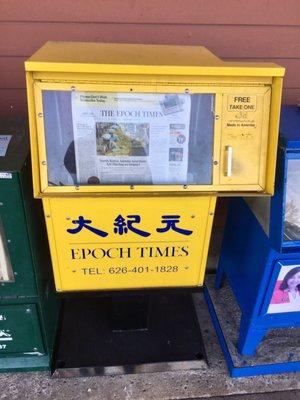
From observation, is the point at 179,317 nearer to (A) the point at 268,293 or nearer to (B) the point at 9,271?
(A) the point at 268,293

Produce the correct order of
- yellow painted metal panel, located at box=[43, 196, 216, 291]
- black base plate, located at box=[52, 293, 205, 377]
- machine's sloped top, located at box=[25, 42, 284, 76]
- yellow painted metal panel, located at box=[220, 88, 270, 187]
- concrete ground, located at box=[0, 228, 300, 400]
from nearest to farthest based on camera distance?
machine's sloped top, located at box=[25, 42, 284, 76], yellow painted metal panel, located at box=[220, 88, 270, 187], yellow painted metal panel, located at box=[43, 196, 216, 291], concrete ground, located at box=[0, 228, 300, 400], black base plate, located at box=[52, 293, 205, 377]

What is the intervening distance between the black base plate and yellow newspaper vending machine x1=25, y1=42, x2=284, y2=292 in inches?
22.5

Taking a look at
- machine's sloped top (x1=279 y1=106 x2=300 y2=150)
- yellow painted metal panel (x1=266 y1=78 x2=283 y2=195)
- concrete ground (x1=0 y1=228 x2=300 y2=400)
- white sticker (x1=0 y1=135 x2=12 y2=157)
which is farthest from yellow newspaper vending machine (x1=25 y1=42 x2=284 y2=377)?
concrete ground (x1=0 y1=228 x2=300 y2=400)

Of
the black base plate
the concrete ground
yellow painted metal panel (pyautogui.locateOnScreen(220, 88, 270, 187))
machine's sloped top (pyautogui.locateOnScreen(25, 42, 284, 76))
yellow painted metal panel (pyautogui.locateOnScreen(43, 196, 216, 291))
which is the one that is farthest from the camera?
the black base plate

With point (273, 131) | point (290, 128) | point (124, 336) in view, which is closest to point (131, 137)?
point (273, 131)

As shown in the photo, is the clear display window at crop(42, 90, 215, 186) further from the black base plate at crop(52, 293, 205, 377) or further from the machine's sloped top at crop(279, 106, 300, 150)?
the black base plate at crop(52, 293, 205, 377)

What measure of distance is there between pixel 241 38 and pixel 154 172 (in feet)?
3.65

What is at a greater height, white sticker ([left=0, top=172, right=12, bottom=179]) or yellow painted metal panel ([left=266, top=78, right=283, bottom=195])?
yellow painted metal panel ([left=266, top=78, right=283, bottom=195])

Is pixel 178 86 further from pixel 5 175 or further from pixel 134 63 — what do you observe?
pixel 5 175

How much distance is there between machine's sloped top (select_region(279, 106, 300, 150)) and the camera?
1444 millimetres

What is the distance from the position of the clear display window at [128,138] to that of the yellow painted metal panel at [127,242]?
0.11 metres

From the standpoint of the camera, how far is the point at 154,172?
1.41m

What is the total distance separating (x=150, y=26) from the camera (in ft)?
6.49

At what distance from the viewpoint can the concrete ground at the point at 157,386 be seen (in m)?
1.83
